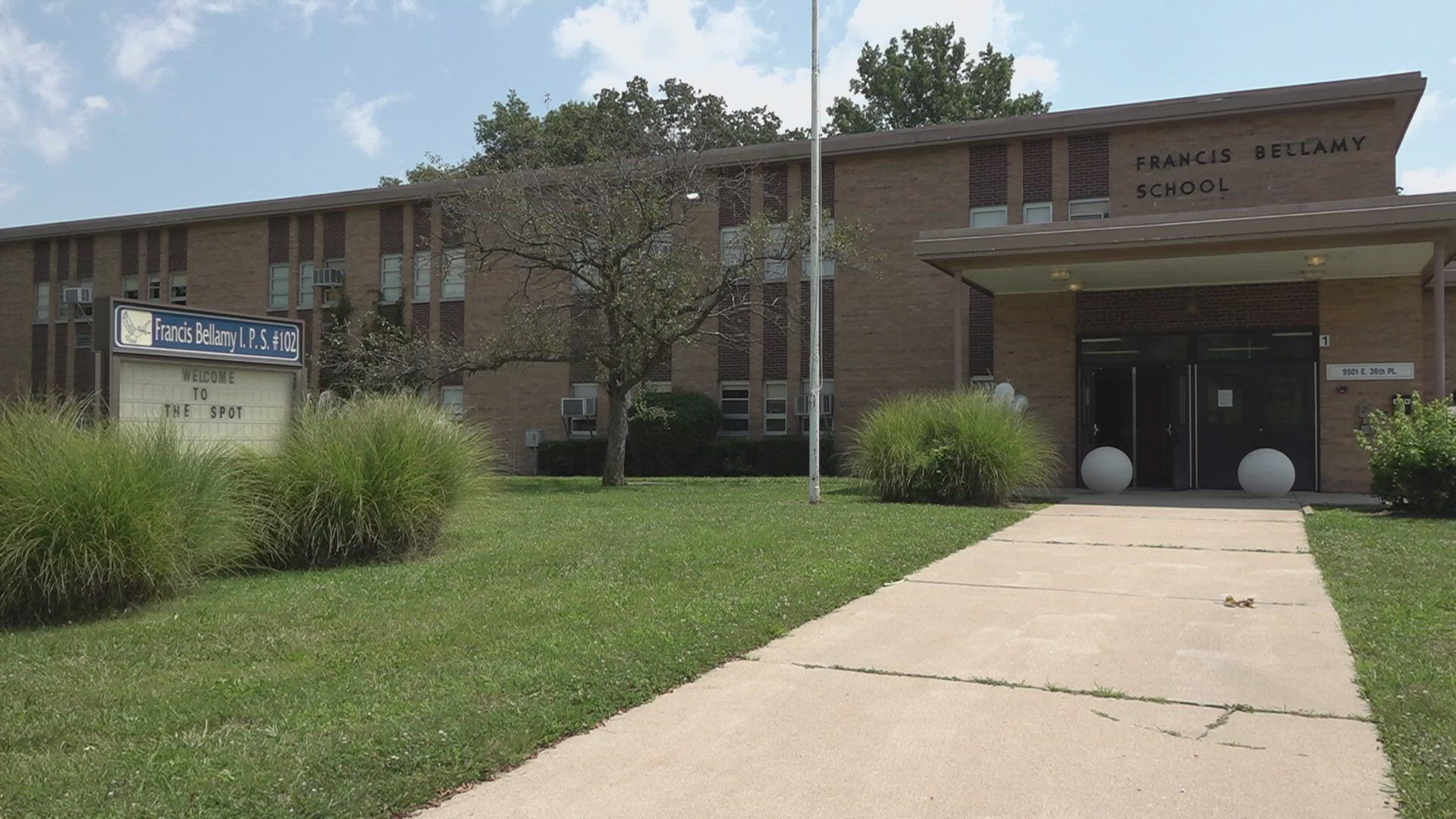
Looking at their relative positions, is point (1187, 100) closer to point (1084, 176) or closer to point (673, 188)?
point (1084, 176)

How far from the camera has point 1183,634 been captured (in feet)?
→ 23.1

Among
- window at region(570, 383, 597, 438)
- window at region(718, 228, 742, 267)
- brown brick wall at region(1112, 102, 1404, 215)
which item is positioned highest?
brown brick wall at region(1112, 102, 1404, 215)

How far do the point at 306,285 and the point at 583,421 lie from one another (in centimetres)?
988

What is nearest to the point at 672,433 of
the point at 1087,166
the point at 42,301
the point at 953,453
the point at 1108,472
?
the point at 1108,472

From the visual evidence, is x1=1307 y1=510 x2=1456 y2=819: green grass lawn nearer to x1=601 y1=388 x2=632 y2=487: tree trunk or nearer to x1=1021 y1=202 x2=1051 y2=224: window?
x1=601 y1=388 x2=632 y2=487: tree trunk

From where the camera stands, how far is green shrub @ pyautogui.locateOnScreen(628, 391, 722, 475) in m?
25.8

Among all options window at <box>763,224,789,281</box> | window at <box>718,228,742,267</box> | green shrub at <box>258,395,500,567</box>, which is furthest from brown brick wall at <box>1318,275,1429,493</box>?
green shrub at <box>258,395,500,567</box>

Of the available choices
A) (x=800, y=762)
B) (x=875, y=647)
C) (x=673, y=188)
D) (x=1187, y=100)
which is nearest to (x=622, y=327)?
(x=673, y=188)

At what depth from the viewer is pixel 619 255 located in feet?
63.9

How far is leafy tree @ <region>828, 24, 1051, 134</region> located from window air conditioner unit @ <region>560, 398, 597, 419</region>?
23.7 metres

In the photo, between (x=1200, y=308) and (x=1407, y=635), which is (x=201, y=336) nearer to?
(x=1407, y=635)

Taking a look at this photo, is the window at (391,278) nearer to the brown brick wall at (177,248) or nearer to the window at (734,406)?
the brown brick wall at (177,248)

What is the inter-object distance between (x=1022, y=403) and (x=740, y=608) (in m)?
12.7

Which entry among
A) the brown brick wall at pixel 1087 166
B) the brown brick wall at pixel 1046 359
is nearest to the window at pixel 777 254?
the brown brick wall at pixel 1046 359
